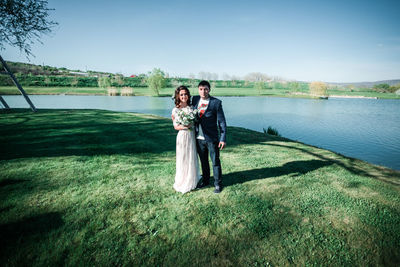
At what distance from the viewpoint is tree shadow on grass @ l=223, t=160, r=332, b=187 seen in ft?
19.0

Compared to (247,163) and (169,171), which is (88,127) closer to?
(169,171)

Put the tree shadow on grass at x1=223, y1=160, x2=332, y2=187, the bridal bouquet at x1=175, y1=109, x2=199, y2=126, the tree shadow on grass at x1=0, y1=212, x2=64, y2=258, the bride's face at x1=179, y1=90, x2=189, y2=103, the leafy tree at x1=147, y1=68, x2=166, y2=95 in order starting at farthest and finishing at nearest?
the leafy tree at x1=147, y1=68, x2=166, y2=95 < the tree shadow on grass at x1=223, y1=160, x2=332, y2=187 < the bride's face at x1=179, y1=90, x2=189, y2=103 < the bridal bouquet at x1=175, y1=109, x2=199, y2=126 < the tree shadow on grass at x1=0, y1=212, x2=64, y2=258

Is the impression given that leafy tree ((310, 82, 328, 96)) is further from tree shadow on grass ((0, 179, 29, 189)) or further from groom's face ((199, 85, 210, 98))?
tree shadow on grass ((0, 179, 29, 189))

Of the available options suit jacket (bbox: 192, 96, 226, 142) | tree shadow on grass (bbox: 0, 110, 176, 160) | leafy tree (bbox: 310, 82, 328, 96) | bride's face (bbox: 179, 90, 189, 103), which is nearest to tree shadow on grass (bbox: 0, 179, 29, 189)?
tree shadow on grass (bbox: 0, 110, 176, 160)

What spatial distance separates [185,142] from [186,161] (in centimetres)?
55

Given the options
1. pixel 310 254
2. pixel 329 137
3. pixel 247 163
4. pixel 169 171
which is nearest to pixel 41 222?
pixel 169 171

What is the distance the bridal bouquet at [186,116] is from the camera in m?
4.54

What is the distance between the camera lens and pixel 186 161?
4891 millimetres

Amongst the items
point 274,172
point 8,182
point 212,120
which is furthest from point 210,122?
point 8,182

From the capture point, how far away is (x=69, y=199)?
4.38 m

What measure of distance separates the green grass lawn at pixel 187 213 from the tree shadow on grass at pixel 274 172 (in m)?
0.04

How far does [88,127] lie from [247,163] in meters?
10.3

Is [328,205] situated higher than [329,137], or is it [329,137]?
[328,205]

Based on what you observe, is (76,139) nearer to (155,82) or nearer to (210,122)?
(210,122)
